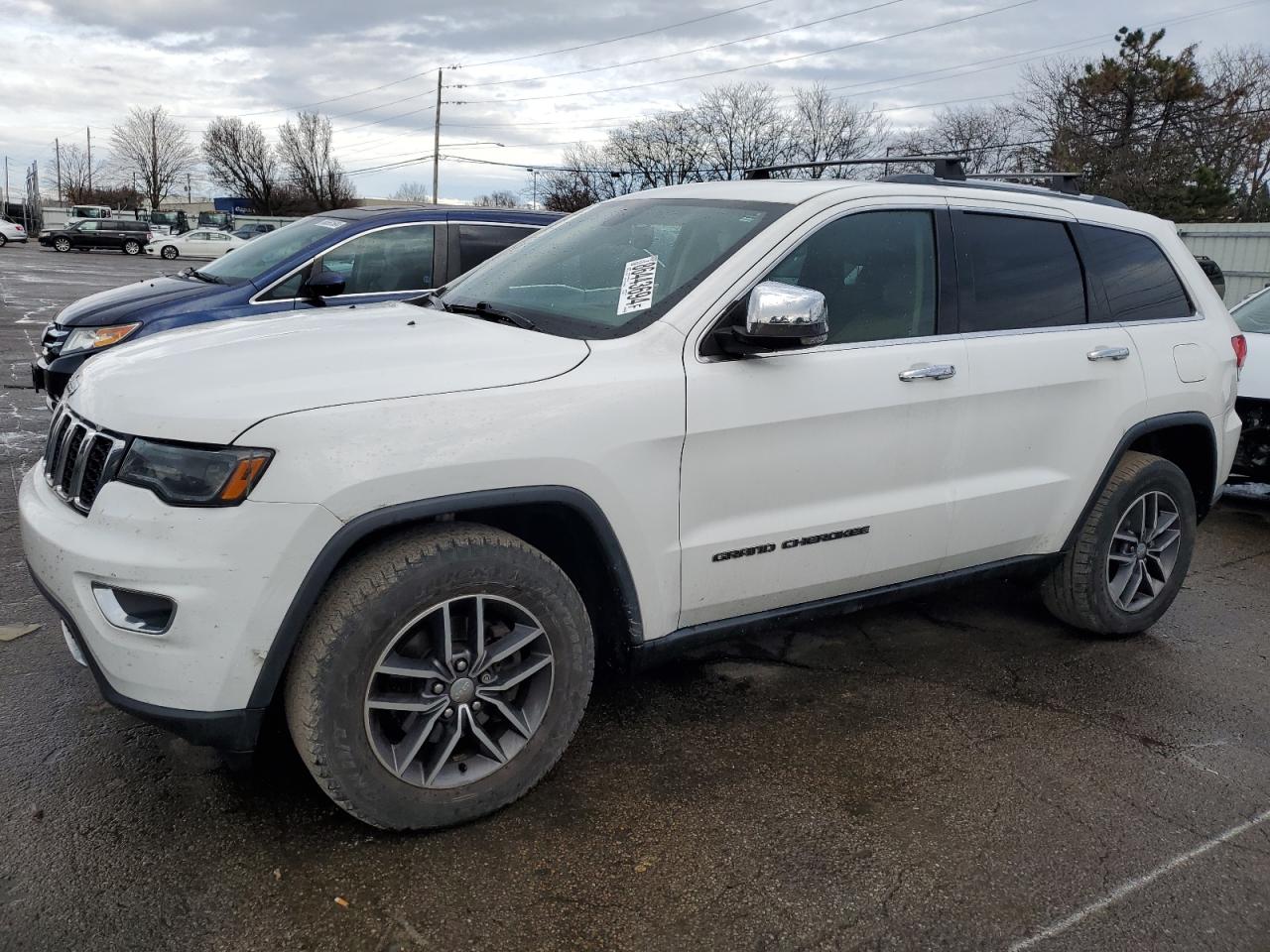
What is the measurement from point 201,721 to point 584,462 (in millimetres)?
1146

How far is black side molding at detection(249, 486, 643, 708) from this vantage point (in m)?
2.48

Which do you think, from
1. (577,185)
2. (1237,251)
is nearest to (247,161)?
(577,185)

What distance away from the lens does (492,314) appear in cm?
341

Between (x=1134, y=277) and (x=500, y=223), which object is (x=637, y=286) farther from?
(x=500, y=223)

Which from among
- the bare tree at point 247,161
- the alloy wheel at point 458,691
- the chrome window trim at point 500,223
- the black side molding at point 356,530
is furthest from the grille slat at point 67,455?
the bare tree at point 247,161

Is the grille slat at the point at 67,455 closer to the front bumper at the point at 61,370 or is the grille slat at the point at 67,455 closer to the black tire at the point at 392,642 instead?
the black tire at the point at 392,642

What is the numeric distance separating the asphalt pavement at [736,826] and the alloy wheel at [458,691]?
0.22 metres

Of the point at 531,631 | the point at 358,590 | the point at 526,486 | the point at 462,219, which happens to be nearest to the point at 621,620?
the point at 531,631

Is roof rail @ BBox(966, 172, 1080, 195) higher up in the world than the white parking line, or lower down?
higher up

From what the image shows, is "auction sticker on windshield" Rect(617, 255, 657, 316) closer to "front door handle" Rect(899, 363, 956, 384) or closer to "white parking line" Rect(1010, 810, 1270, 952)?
"front door handle" Rect(899, 363, 956, 384)

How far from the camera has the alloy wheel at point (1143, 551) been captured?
4.33 metres

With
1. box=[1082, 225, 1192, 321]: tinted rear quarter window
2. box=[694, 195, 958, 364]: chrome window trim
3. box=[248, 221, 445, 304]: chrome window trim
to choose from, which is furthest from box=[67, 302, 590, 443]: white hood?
box=[248, 221, 445, 304]: chrome window trim

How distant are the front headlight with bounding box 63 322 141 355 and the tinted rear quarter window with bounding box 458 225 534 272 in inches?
85.8

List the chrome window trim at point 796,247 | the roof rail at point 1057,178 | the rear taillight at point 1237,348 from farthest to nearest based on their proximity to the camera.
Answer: the rear taillight at point 1237,348, the roof rail at point 1057,178, the chrome window trim at point 796,247
